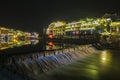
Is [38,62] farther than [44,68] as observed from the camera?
Yes

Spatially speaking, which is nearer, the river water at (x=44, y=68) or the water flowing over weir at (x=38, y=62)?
the river water at (x=44, y=68)

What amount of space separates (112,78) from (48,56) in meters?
7.39

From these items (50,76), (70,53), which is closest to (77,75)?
(50,76)

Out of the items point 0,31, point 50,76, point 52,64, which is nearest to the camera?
point 50,76

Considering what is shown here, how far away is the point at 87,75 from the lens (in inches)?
669

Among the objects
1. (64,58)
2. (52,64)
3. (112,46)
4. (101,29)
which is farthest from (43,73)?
(101,29)

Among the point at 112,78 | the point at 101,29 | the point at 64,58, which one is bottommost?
the point at 112,78

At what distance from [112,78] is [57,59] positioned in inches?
277

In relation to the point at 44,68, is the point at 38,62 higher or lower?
higher

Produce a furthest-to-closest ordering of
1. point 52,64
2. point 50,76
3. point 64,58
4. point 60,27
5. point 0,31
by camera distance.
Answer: point 60,27 < point 0,31 < point 64,58 < point 52,64 < point 50,76

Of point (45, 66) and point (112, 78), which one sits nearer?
point (112, 78)

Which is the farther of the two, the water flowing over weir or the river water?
the water flowing over weir

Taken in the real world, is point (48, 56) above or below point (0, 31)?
below

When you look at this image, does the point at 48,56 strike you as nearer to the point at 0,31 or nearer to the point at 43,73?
the point at 43,73
